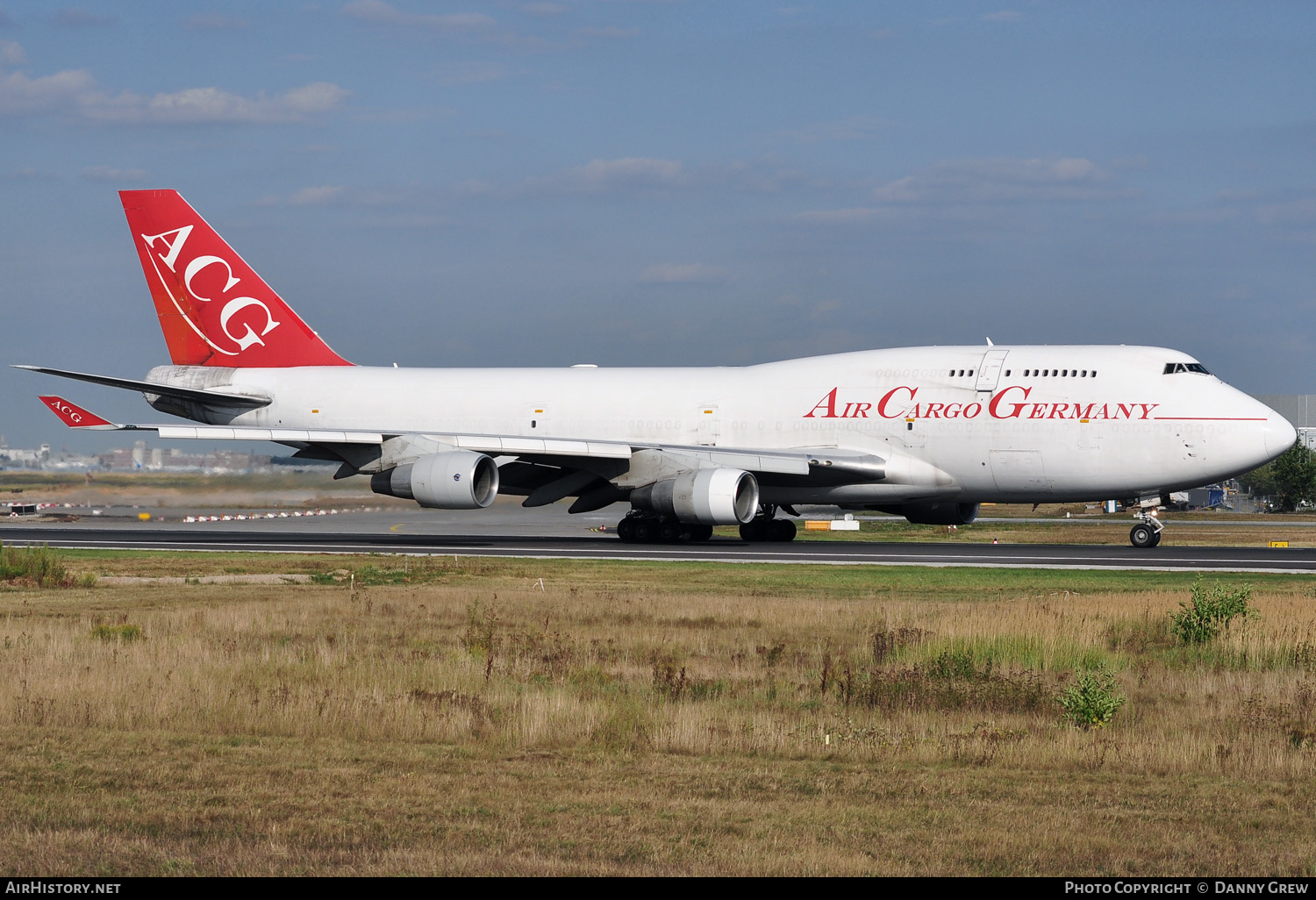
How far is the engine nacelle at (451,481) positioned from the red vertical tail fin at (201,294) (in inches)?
375

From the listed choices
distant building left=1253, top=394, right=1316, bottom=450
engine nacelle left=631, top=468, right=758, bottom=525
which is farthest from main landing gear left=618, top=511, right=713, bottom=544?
distant building left=1253, top=394, right=1316, bottom=450

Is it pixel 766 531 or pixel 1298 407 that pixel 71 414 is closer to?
pixel 766 531

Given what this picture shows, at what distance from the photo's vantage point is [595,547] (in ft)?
111

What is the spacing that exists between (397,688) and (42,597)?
11409 millimetres

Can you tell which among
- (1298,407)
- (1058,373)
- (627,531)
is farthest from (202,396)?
(1298,407)

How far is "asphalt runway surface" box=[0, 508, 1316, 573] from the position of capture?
2892 cm

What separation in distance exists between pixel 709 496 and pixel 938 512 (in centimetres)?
717

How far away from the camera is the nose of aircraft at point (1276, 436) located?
30.4 metres

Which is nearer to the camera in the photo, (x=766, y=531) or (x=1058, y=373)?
(x=1058, y=373)

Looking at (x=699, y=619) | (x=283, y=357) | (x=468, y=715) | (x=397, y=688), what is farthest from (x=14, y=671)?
(x=283, y=357)

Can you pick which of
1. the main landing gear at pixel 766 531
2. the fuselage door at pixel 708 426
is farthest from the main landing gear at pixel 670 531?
the fuselage door at pixel 708 426

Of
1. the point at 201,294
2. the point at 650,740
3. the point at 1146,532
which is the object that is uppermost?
the point at 201,294

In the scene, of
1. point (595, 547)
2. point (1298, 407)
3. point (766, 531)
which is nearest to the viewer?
point (595, 547)

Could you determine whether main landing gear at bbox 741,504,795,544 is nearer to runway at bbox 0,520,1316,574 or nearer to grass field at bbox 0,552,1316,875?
runway at bbox 0,520,1316,574
